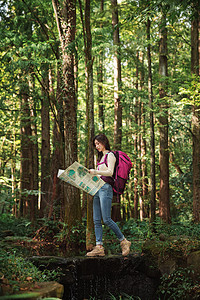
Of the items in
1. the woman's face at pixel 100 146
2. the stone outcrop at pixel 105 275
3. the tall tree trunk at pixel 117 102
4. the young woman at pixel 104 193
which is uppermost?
the tall tree trunk at pixel 117 102

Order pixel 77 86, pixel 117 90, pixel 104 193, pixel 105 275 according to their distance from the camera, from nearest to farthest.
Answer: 1. pixel 104 193
2. pixel 105 275
3. pixel 77 86
4. pixel 117 90

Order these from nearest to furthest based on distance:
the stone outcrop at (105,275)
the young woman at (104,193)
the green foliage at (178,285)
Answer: the green foliage at (178,285), the young woman at (104,193), the stone outcrop at (105,275)

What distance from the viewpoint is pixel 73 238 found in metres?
8.13

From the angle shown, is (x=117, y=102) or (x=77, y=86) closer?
(x=77, y=86)

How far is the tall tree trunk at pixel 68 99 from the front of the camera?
328 inches

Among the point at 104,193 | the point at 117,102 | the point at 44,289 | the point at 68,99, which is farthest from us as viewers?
the point at 117,102

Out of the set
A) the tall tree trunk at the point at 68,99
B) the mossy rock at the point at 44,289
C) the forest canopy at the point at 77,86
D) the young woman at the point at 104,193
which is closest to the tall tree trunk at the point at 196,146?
the forest canopy at the point at 77,86

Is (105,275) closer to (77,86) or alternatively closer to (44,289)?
(44,289)

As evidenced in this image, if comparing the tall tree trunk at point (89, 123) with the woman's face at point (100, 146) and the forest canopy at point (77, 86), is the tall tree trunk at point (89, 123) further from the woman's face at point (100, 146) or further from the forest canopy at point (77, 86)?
the woman's face at point (100, 146)

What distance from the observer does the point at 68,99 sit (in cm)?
857

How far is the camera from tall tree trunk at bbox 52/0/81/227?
27.3 feet

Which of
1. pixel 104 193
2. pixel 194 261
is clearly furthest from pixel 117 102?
pixel 194 261

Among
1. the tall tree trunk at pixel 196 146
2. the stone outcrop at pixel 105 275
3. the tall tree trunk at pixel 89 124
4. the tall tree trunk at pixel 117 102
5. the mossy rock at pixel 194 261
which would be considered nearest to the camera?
the mossy rock at pixel 194 261

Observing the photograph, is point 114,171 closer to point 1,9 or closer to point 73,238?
point 73,238
